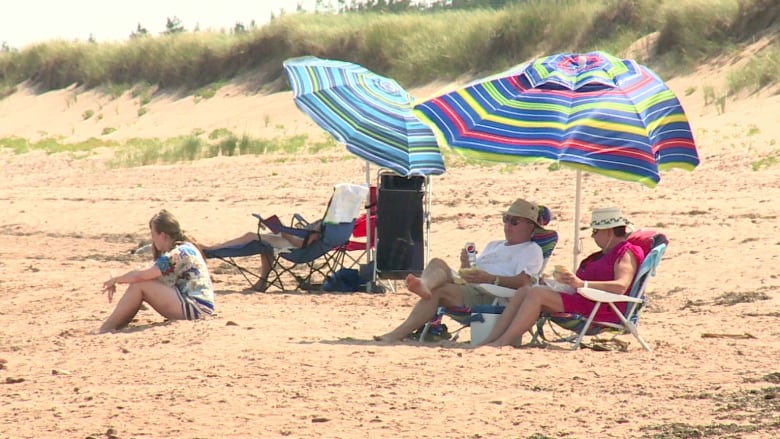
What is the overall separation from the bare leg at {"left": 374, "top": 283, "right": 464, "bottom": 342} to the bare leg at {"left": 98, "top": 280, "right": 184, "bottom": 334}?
1.50 m

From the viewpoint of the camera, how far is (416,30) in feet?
105

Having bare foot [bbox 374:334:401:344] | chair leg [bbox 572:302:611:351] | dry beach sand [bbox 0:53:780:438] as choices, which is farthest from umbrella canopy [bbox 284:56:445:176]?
chair leg [bbox 572:302:611:351]

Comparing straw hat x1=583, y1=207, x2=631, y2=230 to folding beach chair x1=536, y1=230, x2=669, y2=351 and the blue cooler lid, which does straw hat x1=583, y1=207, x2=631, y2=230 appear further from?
the blue cooler lid

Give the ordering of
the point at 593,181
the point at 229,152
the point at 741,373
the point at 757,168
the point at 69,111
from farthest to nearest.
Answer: the point at 69,111 < the point at 229,152 < the point at 593,181 < the point at 757,168 < the point at 741,373

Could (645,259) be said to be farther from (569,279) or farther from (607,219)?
(569,279)

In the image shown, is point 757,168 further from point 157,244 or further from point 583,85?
point 157,244

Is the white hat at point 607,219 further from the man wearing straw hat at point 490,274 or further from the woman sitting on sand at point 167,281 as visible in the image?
the woman sitting on sand at point 167,281

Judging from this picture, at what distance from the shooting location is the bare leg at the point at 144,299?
9.13m

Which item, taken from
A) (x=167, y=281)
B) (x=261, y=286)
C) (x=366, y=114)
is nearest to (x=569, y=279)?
(x=167, y=281)

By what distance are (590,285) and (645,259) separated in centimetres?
37

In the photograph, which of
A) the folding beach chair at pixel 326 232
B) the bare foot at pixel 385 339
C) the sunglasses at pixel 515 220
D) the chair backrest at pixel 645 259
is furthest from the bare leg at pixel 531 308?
the folding beach chair at pixel 326 232

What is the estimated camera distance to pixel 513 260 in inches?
341

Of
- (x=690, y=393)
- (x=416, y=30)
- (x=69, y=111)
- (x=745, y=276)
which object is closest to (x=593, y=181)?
(x=745, y=276)

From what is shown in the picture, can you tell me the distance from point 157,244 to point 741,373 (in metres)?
3.79
